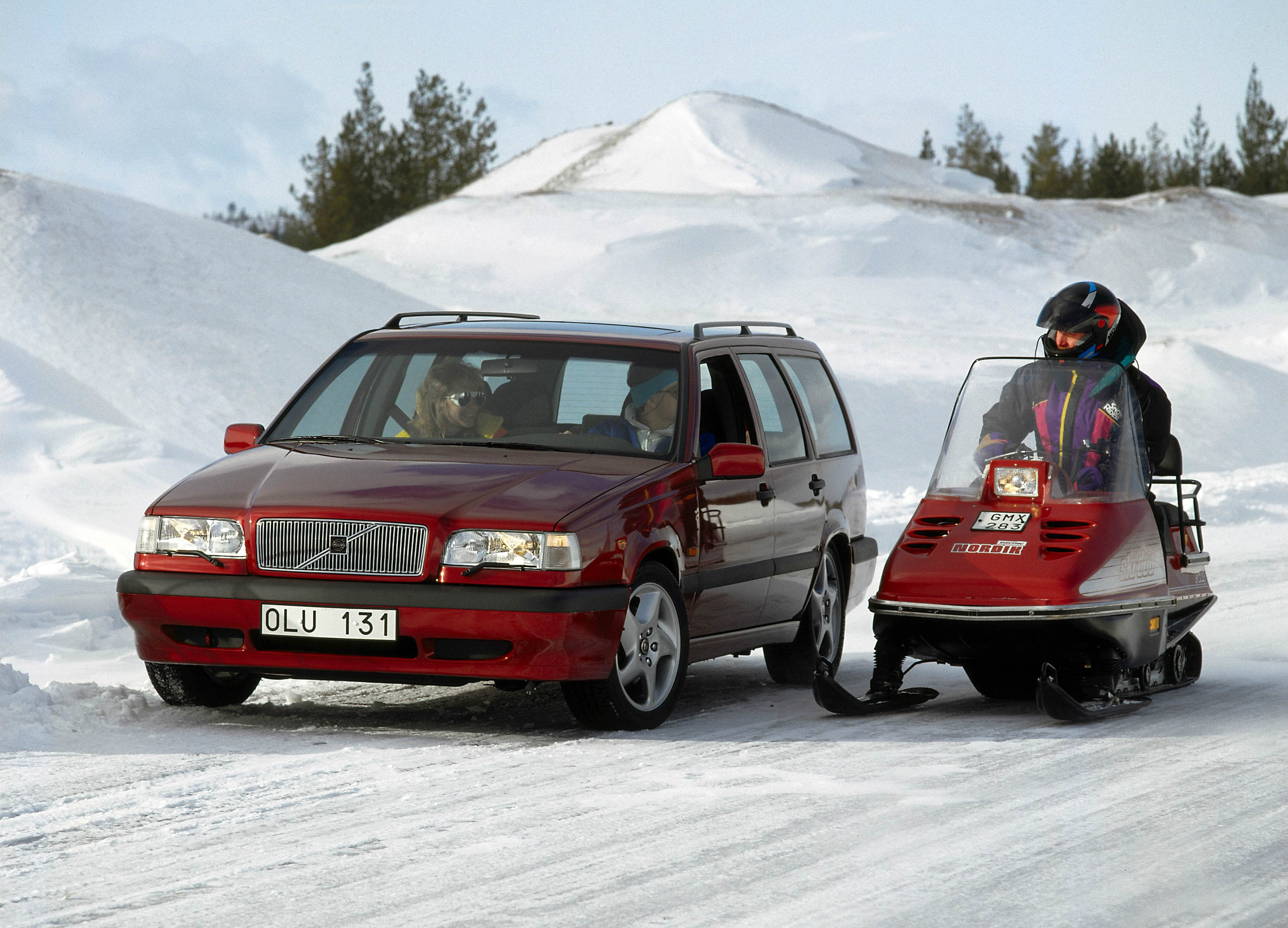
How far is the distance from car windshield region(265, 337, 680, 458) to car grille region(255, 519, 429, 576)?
1014 millimetres

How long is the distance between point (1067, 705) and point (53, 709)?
4156mm

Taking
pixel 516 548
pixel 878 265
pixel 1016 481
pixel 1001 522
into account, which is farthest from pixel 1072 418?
pixel 878 265

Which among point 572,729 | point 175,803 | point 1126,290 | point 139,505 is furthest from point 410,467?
point 1126,290

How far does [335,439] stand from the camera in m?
7.68

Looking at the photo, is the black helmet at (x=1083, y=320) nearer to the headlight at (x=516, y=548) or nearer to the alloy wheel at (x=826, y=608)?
the alloy wheel at (x=826, y=608)

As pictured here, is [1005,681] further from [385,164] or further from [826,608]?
[385,164]

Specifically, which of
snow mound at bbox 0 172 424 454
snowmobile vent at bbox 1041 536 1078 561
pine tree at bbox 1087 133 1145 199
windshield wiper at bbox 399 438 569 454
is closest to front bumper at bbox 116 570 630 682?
windshield wiper at bbox 399 438 569 454

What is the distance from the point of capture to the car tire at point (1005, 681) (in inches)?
311

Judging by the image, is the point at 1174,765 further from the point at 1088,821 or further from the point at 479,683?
the point at 479,683

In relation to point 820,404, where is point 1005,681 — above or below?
below

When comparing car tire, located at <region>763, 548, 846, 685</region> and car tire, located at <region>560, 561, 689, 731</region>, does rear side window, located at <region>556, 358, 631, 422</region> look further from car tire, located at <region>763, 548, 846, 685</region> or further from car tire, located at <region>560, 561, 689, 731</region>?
car tire, located at <region>763, 548, 846, 685</region>

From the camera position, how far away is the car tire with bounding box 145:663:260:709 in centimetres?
709

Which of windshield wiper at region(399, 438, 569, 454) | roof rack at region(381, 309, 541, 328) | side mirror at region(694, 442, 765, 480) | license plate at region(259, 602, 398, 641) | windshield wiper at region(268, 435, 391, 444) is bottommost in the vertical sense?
license plate at region(259, 602, 398, 641)

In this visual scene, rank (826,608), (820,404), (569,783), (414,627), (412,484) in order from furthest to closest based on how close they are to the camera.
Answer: (820,404) < (826,608) < (412,484) < (414,627) < (569,783)
